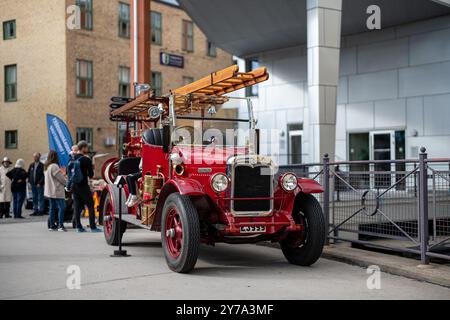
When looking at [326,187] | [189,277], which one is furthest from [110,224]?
[326,187]

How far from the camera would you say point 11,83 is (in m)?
29.3

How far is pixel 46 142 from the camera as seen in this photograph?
1081 inches

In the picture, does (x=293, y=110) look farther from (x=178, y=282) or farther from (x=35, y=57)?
(x=178, y=282)

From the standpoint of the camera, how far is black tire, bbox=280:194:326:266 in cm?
762

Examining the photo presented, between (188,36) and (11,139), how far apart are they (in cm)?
1159

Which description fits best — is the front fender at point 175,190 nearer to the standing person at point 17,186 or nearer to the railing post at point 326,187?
the railing post at point 326,187

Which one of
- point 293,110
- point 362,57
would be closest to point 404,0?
point 362,57

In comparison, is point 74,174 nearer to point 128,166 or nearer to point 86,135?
point 128,166

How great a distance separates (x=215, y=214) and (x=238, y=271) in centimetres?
80

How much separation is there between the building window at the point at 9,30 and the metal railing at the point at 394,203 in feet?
76.4

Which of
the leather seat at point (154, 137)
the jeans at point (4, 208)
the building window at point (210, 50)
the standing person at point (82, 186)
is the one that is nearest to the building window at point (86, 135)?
the building window at point (210, 50)

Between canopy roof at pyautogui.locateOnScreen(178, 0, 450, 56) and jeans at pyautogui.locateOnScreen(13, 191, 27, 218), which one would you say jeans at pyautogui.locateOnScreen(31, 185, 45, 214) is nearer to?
jeans at pyautogui.locateOnScreen(13, 191, 27, 218)

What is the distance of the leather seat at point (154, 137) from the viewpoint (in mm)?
8523

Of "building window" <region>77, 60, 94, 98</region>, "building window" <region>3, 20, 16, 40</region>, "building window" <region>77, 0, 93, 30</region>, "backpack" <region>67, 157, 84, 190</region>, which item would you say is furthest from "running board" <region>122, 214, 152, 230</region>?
"building window" <region>3, 20, 16, 40</region>
